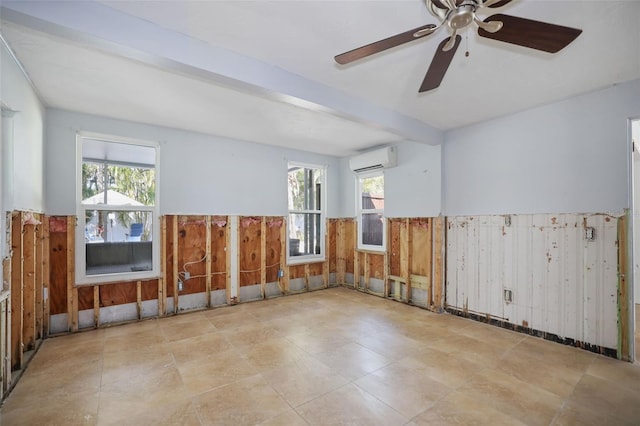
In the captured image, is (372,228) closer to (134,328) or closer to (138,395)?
(134,328)

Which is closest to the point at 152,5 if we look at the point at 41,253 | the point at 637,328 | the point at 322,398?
the point at 322,398

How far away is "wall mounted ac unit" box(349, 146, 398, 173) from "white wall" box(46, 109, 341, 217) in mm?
826

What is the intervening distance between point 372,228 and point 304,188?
164cm

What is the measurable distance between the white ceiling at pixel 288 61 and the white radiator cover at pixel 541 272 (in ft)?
4.76

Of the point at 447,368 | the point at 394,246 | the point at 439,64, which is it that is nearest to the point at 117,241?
the point at 394,246

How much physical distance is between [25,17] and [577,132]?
15.7ft

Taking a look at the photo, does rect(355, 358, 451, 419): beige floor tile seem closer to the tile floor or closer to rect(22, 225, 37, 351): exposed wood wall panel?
the tile floor

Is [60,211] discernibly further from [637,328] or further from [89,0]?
[637,328]

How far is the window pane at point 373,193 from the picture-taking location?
5.62 meters

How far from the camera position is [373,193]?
5.80m

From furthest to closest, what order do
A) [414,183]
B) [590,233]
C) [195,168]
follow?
[414,183] < [195,168] < [590,233]

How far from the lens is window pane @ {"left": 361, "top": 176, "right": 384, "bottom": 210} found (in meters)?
5.62

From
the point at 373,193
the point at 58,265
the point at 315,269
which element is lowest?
the point at 315,269

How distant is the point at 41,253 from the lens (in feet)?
11.1
